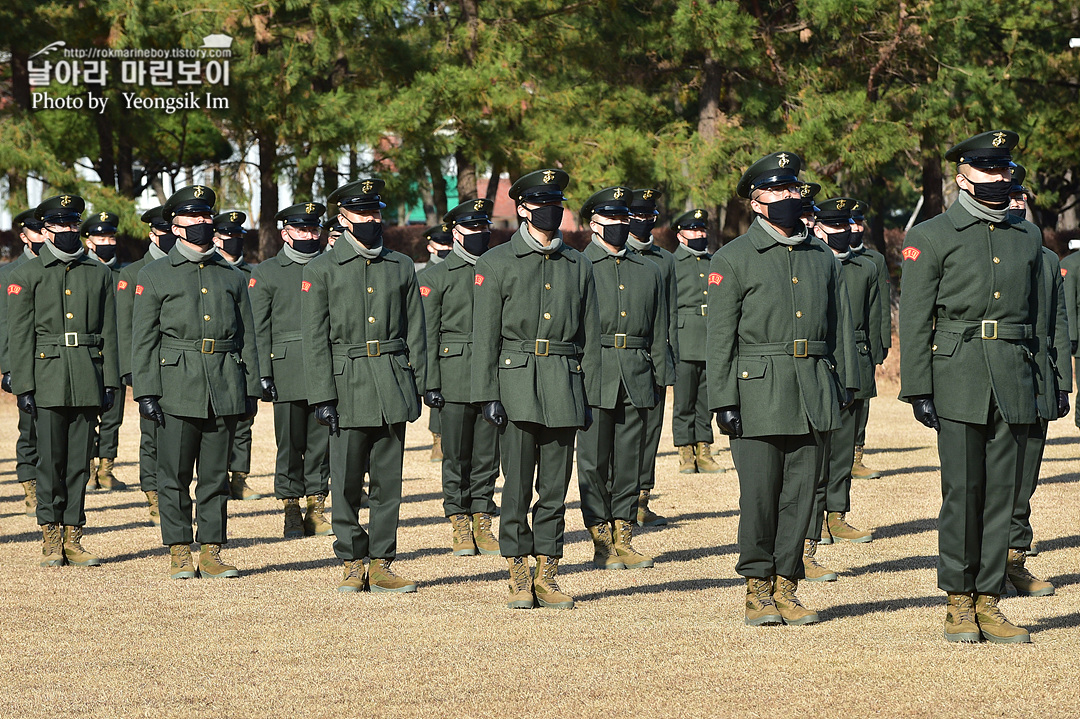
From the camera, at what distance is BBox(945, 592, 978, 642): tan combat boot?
687 cm

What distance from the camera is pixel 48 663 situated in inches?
266

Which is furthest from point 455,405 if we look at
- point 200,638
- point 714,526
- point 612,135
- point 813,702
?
point 612,135

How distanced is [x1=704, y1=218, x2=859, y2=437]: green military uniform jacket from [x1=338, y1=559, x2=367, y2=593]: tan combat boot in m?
2.54

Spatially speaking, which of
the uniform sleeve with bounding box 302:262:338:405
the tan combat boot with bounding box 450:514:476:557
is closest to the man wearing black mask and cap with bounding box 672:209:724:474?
the tan combat boot with bounding box 450:514:476:557

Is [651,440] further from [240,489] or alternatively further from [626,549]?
[240,489]

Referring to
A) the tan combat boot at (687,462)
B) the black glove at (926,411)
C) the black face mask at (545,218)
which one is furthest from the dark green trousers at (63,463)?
the tan combat boot at (687,462)

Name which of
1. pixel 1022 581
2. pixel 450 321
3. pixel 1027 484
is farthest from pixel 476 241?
pixel 1022 581

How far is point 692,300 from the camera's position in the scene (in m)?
13.9

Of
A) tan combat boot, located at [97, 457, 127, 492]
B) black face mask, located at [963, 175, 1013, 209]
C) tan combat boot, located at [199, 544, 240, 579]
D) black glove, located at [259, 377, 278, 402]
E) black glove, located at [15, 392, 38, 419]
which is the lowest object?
tan combat boot, located at [97, 457, 127, 492]

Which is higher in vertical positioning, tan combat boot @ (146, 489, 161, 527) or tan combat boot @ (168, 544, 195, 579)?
tan combat boot @ (168, 544, 195, 579)

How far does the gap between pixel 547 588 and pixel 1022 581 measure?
8.78 ft

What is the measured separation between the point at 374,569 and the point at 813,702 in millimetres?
3414

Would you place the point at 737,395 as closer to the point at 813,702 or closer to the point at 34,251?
the point at 813,702

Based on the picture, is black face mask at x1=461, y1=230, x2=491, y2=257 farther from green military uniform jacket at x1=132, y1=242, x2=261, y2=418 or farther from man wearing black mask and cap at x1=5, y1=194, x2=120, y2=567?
man wearing black mask and cap at x1=5, y1=194, x2=120, y2=567
